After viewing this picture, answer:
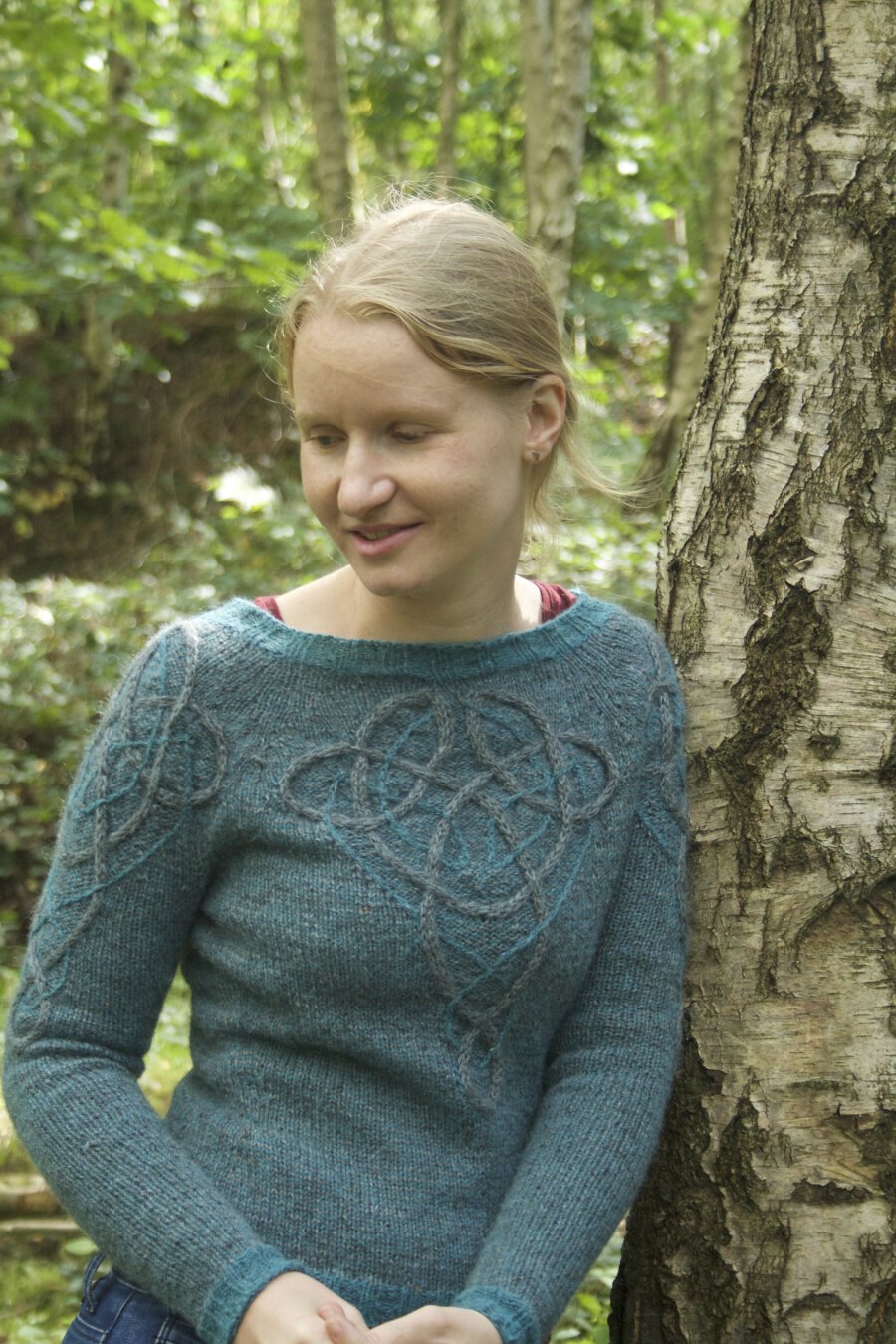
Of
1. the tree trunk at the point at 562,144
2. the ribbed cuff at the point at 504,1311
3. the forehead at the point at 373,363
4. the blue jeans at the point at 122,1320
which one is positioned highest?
the tree trunk at the point at 562,144

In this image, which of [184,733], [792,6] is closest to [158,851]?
[184,733]

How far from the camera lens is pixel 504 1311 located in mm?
1468

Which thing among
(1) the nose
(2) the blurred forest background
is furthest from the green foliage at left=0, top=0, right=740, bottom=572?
(1) the nose

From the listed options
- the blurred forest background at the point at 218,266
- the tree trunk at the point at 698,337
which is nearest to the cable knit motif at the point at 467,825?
the blurred forest background at the point at 218,266

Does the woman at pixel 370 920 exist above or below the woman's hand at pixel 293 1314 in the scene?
above

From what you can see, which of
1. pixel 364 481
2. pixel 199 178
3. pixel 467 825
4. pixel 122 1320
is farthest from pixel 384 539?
pixel 199 178

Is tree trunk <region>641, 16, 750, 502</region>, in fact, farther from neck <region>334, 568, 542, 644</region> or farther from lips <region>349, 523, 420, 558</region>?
lips <region>349, 523, 420, 558</region>

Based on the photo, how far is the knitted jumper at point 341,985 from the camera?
1524 mm

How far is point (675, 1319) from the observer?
181cm

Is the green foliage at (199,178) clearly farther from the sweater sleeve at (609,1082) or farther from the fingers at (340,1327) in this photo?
the fingers at (340,1327)

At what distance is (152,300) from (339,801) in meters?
5.19

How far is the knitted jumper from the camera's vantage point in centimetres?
152

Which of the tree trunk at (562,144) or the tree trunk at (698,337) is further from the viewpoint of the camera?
the tree trunk at (562,144)

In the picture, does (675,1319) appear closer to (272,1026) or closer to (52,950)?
(272,1026)
